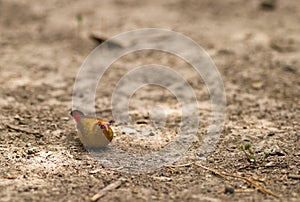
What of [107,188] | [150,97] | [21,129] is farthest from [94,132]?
[150,97]

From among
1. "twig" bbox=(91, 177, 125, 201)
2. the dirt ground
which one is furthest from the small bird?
"twig" bbox=(91, 177, 125, 201)

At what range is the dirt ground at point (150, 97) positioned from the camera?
9.31ft

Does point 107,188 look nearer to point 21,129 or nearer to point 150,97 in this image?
point 21,129

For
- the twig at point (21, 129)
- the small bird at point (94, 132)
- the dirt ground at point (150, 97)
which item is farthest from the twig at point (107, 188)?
the twig at point (21, 129)

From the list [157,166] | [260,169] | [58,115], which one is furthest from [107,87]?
[260,169]

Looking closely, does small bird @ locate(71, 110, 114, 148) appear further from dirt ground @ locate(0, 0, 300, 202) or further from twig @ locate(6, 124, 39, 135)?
twig @ locate(6, 124, 39, 135)

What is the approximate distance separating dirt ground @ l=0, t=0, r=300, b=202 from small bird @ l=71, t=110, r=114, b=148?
97 mm

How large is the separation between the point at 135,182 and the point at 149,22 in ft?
11.7

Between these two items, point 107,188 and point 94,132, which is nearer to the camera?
point 107,188

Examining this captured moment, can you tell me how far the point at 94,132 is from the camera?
322cm

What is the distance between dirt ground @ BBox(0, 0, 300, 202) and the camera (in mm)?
2838

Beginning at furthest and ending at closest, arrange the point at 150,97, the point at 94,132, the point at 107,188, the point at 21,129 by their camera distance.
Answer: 1. the point at 150,97
2. the point at 21,129
3. the point at 94,132
4. the point at 107,188

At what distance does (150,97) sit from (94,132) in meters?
1.23

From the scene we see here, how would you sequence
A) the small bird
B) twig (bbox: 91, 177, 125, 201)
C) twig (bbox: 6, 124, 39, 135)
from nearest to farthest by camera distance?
twig (bbox: 91, 177, 125, 201) < the small bird < twig (bbox: 6, 124, 39, 135)
